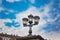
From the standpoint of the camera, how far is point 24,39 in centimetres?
839

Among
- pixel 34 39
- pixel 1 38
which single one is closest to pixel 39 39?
pixel 34 39

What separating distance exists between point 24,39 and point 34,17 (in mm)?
3132

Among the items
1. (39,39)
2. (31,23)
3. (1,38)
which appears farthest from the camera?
(1,38)

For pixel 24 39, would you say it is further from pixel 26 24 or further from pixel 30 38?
pixel 26 24

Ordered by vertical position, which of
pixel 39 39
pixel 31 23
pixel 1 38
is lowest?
pixel 39 39

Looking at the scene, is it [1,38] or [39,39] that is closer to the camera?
[39,39]

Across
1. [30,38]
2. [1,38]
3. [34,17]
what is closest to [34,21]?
[34,17]

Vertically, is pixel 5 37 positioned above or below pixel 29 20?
above

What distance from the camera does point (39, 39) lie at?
8141mm

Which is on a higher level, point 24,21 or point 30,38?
point 24,21

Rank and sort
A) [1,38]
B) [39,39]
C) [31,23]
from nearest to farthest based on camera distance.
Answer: [39,39] → [31,23] → [1,38]

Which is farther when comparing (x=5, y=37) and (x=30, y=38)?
(x=5, y=37)

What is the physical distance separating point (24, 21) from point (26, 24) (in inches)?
10.2

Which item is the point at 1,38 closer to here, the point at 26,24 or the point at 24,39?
the point at 26,24
